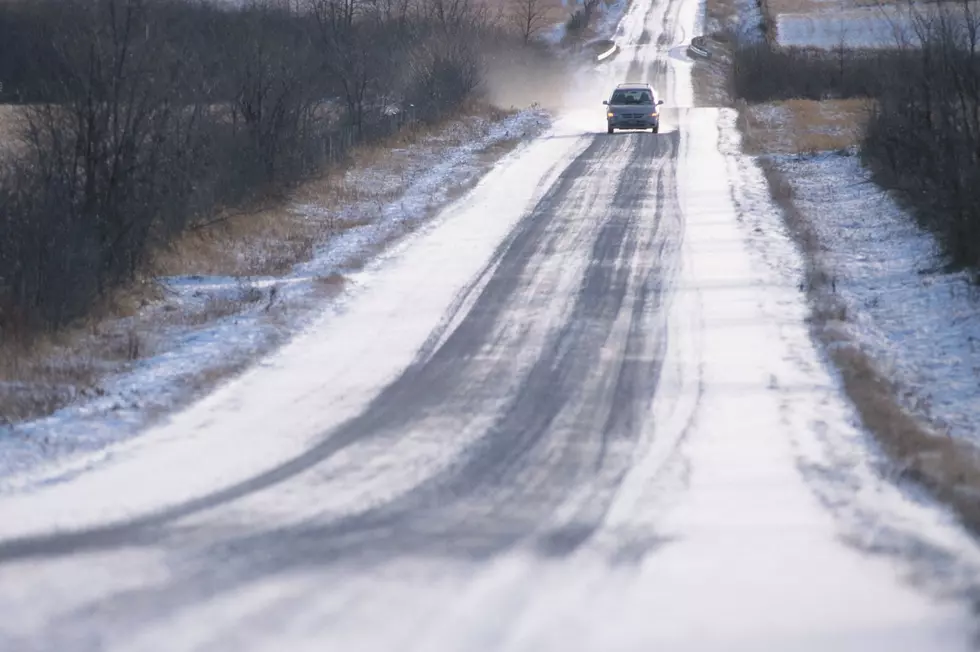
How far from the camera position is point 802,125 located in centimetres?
3406

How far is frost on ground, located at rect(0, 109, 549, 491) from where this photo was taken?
8609mm

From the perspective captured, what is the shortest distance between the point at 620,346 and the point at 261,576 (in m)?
6.00

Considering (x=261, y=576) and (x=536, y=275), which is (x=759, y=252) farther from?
(x=261, y=576)

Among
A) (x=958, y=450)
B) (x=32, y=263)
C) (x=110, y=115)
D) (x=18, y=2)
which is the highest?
(x=18, y=2)

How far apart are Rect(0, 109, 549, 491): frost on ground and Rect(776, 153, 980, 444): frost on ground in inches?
229

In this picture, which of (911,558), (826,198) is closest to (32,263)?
(911,558)

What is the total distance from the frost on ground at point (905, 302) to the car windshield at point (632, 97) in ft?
44.6

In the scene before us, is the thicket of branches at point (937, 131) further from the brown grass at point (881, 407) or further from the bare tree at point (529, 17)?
the bare tree at point (529, 17)

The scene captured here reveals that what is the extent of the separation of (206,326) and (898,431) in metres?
6.95

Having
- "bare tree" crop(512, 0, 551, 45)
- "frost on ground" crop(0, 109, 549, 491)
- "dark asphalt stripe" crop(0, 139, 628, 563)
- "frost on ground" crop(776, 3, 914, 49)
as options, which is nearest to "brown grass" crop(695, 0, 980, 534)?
"dark asphalt stripe" crop(0, 139, 628, 563)

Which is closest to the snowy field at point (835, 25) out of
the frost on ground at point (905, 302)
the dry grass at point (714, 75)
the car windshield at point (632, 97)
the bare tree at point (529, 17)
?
the dry grass at point (714, 75)

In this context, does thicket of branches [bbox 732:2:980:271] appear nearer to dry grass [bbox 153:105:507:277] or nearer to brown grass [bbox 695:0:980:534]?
brown grass [bbox 695:0:980:534]

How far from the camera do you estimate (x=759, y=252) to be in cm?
1638

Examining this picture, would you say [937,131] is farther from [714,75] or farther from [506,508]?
[714,75]
